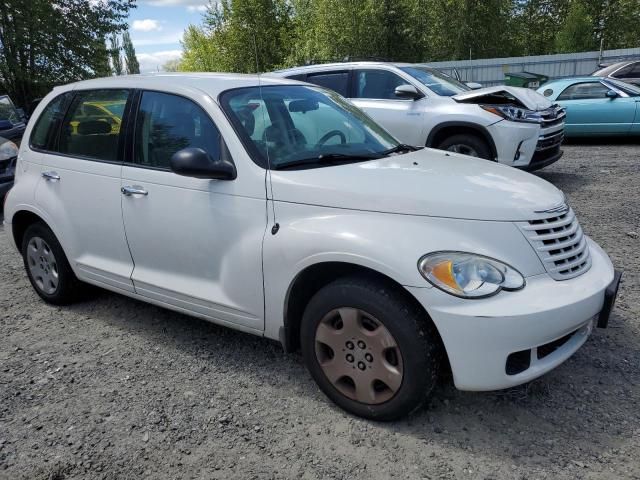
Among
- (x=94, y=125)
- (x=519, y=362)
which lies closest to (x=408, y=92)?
(x=94, y=125)

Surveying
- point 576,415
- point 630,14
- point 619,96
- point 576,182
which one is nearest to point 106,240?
point 576,415

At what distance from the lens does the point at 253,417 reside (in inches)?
118

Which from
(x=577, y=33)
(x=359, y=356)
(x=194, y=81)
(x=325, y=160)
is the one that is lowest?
(x=359, y=356)

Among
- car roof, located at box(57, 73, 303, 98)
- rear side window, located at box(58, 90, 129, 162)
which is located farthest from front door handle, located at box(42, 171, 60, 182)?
car roof, located at box(57, 73, 303, 98)

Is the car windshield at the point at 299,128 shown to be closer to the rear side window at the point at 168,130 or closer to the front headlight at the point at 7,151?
the rear side window at the point at 168,130

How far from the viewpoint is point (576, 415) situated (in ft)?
9.34

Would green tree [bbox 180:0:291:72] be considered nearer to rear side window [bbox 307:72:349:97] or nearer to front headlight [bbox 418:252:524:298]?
rear side window [bbox 307:72:349:97]

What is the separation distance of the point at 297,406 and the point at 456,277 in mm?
1166

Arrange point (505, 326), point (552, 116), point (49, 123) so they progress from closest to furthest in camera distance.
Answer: point (505, 326) → point (49, 123) → point (552, 116)

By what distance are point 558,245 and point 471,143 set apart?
5196 mm

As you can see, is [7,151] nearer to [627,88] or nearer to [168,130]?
[168,130]

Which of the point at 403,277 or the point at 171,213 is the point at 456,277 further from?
the point at 171,213

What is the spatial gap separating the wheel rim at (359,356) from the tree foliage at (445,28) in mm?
25734

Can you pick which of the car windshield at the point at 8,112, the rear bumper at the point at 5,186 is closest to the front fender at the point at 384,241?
the rear bumper at the point at 5,186
